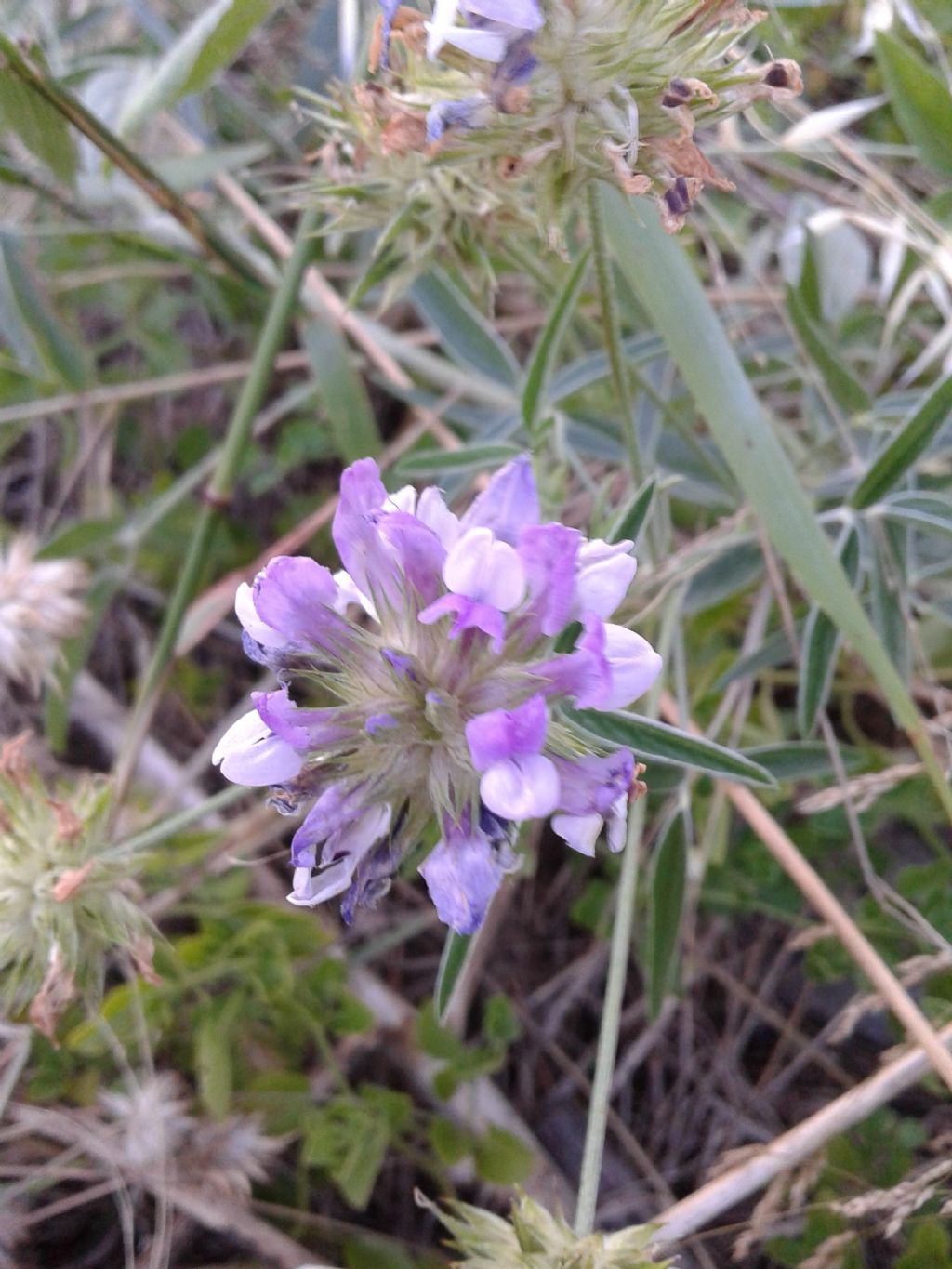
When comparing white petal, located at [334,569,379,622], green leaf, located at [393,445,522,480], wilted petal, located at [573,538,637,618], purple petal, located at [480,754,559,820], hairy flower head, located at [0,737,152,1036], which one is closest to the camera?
purple petal, located at [480,754,559,820]

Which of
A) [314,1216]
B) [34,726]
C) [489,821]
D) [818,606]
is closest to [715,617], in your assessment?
[818,606]

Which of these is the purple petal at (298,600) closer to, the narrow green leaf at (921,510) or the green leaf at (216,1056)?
the narrow green leaf at (921,510)

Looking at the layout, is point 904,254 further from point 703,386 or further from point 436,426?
point 436,426

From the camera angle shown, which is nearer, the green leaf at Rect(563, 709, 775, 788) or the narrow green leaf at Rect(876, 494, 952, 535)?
the green leaf at Rect(563, 709, 775, 788)

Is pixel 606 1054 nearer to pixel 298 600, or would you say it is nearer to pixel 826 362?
pixel 298 600

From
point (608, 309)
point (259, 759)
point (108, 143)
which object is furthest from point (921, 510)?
point (108, 143)

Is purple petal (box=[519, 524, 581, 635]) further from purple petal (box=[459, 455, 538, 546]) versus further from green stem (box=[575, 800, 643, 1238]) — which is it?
green stem (box=[575, 800, 643, 1238])

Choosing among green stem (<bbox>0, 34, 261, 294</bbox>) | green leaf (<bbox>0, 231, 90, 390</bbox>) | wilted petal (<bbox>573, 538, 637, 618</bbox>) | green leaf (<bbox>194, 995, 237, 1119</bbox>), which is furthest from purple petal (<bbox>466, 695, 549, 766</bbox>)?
green leaf (<bbox>0, 231, 90, 390</bbox>)

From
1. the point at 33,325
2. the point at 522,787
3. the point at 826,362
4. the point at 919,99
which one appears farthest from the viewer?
the point at 33,325

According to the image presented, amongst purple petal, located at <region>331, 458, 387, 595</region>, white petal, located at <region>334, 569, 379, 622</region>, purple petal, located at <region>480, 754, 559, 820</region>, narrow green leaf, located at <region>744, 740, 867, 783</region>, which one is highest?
purple petal, located at <region>331, 458, 387, 595</region>
